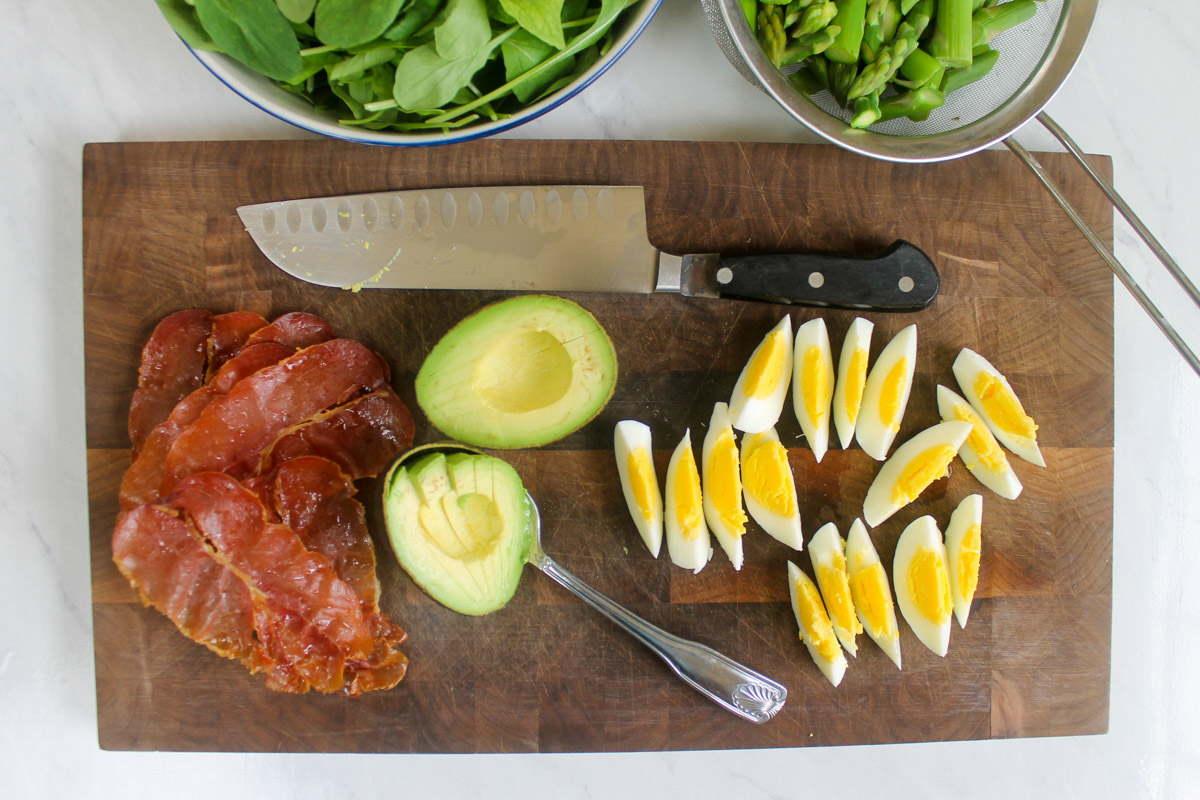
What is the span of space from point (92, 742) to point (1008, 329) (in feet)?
5.72

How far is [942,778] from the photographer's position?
131 centimetres

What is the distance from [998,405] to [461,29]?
100 centimetres

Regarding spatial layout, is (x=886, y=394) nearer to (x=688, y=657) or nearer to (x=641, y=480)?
(x=641, y=480)

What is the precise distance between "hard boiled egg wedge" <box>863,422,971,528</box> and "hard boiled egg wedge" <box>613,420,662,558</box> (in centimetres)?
36

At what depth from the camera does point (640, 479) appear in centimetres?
114

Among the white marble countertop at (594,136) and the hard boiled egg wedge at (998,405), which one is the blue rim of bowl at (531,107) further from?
the hard boiled egg wedge at (998,405)

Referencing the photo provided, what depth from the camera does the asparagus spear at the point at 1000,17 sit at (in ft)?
3.45

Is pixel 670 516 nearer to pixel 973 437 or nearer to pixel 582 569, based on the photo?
pixel 582 569

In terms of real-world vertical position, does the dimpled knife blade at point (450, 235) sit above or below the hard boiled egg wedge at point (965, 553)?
above

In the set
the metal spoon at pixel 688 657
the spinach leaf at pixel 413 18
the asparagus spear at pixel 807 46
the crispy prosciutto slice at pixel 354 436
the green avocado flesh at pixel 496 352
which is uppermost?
A: the spinach leaf at pixel 413 18

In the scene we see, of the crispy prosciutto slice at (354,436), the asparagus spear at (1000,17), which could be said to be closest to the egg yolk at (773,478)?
the crispy prosciutto slice at (354,436)

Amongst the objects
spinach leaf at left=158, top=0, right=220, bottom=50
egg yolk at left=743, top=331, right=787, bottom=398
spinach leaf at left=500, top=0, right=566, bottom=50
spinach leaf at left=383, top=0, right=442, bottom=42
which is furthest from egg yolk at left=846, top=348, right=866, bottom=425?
spinach leaf at left=158, top=0, right=220, bottom=50

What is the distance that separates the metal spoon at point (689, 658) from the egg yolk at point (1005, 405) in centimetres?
59

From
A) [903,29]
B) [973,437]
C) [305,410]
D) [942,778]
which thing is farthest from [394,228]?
[942,778]
